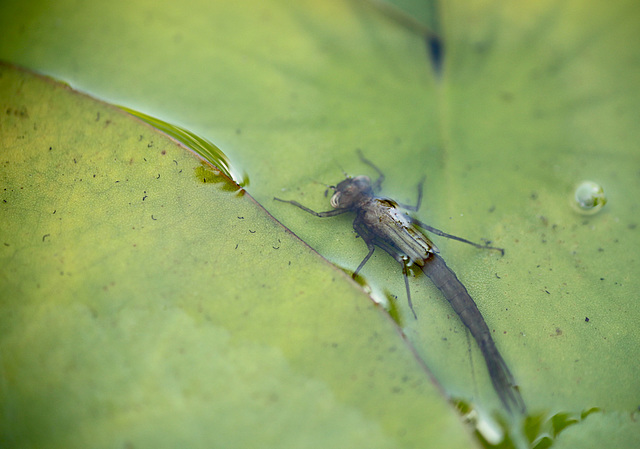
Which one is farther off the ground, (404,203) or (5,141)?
(5,141)

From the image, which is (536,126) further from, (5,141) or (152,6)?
(5,141)

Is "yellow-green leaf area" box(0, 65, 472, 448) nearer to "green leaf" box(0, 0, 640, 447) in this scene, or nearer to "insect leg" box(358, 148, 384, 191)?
"green leaf" box(0, 0, 640, 447)

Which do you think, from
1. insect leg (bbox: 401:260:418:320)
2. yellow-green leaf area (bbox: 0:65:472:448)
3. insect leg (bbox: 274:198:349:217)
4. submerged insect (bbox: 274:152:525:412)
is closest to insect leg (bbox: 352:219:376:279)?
submerged insect (bbox: 274:152:525:412)

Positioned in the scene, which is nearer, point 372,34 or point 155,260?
point 155,260

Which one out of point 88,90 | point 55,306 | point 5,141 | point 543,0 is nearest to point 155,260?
point 55,306

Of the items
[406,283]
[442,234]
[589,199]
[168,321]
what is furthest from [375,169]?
[168,321]

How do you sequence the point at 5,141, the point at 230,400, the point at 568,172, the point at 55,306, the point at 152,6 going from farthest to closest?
the point at 152,6, the point at 568,172, the point at 5,141, the point at 55,306, the point at 230,400

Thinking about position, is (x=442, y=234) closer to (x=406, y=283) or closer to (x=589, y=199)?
(x=406, y=283)
